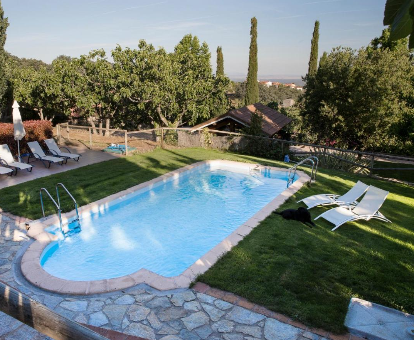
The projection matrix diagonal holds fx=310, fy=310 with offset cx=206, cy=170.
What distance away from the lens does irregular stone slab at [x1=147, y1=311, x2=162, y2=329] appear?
4.30 m

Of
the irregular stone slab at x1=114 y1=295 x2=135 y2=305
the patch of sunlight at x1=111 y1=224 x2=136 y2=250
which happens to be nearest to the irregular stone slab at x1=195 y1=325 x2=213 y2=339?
the irregular stone slab at x1=114 y1=295 x2=135 y2=305

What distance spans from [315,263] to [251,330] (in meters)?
2.31

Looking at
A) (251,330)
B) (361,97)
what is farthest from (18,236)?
(361,97)

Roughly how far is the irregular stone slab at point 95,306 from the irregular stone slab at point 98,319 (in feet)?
0.36

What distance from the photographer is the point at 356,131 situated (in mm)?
18344

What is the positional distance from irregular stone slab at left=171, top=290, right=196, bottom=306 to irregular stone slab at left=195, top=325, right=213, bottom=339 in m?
0.62

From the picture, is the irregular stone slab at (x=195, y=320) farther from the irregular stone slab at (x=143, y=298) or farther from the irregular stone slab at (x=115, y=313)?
the irregular stone slab at (x=115, y=313)

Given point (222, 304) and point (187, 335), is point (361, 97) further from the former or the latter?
point (187, 335)

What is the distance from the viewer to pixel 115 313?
15.0 ft

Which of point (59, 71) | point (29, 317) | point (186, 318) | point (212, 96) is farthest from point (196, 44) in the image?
point (29, 317)

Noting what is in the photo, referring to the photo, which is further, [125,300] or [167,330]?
[125,300]

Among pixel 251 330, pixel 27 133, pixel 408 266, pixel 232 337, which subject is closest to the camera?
pixel 232 337

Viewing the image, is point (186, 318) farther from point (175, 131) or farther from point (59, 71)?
point (59, 71)

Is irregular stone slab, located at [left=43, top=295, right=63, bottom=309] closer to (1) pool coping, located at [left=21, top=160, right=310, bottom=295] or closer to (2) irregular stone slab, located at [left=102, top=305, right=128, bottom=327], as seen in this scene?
(1) pool coping, located at [left=21, top=160, right=310, bottom=295]
